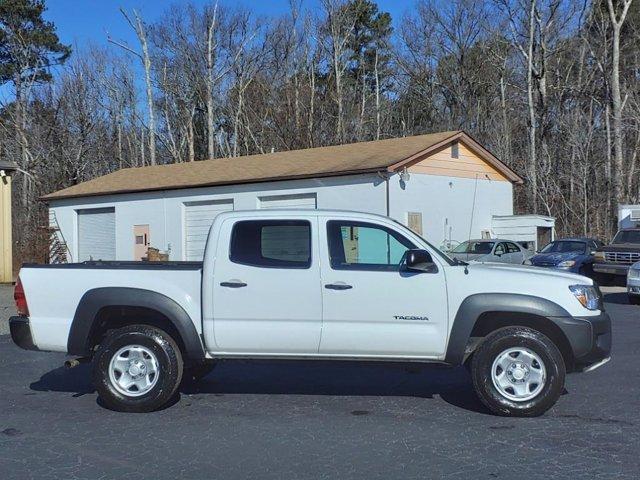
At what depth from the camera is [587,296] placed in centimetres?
717

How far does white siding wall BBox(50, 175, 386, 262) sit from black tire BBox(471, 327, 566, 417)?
54.7 feet

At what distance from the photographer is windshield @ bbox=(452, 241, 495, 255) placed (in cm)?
2450

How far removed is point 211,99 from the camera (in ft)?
147

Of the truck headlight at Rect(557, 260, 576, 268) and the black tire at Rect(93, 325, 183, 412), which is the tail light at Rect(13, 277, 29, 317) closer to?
the black tire at Rect(93, 325, 183, 412)

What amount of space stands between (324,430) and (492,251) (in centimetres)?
1847

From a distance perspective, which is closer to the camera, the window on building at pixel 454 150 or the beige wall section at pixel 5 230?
the beige wall section at pixel 5 230

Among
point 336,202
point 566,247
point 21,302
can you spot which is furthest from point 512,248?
point 21,302

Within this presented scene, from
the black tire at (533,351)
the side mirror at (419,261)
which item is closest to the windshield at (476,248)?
the black tire at (533,351)

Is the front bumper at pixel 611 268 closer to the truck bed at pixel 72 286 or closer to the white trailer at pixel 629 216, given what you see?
the white trailer at pixel 629 216

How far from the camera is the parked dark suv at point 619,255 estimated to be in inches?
851

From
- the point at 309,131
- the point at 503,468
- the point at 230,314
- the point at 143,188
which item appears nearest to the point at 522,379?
the point at 503,468

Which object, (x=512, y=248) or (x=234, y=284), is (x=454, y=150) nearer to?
(x=512, y=248)

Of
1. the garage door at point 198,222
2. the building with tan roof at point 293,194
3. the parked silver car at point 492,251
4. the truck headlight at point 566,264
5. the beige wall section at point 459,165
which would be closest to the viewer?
the truck headlight at point 566,264

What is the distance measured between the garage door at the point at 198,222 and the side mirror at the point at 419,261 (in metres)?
21.1
